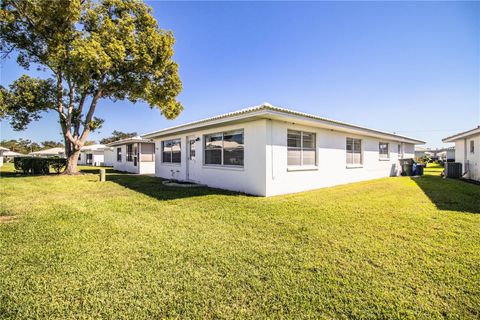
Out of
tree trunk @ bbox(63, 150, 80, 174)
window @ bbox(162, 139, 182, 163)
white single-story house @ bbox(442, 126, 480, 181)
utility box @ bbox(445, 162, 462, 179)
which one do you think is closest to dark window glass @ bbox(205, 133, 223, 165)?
window @ bbox(162, 139, 182, 163)

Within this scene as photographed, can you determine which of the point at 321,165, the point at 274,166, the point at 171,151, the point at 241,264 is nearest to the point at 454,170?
the point at 321,165

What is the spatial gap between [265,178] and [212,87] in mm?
11141

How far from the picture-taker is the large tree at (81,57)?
13.6 metres

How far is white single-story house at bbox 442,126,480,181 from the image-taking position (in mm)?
12519

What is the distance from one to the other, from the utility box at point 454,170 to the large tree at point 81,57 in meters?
19.3

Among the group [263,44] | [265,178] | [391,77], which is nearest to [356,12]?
[263,44]

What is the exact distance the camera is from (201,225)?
4.90 m

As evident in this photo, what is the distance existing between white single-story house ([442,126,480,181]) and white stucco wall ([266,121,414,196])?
13.6ft

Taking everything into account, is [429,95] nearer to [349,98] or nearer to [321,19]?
[349,98]

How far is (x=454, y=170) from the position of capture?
Answer: 47.3ft

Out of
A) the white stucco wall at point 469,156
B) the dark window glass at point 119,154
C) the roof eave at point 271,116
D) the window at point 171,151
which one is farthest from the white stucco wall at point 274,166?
the dark window glass at point 119,154

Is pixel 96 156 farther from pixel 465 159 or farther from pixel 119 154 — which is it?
pixel 465 159

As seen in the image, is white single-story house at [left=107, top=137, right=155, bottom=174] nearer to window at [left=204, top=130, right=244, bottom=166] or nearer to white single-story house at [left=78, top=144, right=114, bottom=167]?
window at [left=204, top=130, right=244, bottom=166]

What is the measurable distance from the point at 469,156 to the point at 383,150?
4.66 meters
